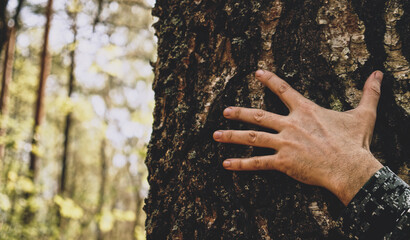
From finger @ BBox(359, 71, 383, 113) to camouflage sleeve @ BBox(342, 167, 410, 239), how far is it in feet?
0.82

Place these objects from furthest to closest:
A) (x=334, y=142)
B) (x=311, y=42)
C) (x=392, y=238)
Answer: (x=311, y=42)
(x=334, y=142)
(x=392, y=238)

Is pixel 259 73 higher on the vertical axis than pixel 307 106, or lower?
higher

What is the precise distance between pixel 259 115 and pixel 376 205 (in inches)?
20.3

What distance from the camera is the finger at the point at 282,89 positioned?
116 cm

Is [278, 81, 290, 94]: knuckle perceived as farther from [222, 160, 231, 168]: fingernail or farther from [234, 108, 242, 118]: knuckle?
[222, 160, 231, 168]: fingernail

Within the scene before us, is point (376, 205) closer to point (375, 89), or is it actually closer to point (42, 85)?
point (375, 89)

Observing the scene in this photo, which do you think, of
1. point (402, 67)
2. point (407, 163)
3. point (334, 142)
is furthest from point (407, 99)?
point (334, 142)

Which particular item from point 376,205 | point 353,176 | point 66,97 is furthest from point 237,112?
point 66,97

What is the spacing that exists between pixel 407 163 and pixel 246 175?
2.11ft

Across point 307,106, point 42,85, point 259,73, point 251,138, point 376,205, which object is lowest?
point 376,205

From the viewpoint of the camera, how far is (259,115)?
116 cm

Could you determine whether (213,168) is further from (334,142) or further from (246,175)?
(334,142)

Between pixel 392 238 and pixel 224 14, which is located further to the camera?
pixel 224 14

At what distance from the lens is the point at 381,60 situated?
47.9 inches
